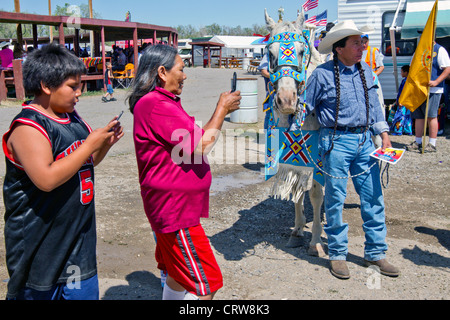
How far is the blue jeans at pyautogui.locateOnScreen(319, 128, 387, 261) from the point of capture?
365 centimetres

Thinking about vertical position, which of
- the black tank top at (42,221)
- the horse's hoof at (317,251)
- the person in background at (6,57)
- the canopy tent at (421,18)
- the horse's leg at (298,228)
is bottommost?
the horse's hoof at (317,251)

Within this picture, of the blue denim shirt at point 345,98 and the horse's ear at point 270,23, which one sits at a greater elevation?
the horse's ear at point 270,23

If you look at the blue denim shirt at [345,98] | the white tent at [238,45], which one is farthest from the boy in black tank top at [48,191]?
the white tent at [238,45]

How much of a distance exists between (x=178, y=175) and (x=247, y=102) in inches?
349

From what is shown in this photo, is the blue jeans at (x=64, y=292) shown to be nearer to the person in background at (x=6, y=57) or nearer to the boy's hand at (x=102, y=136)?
the boy's hand at (x=102, y=136)

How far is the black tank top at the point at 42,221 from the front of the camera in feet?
6.92

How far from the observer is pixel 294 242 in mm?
4469

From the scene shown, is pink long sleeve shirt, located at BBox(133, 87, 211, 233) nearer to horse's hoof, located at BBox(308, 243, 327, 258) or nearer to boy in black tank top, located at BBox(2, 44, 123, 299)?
boy in black tank top, located at BBox(2, 44, 123, 299)

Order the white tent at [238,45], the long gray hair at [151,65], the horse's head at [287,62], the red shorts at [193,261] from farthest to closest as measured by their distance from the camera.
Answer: the white tent at [238,45]
the horse's head at [287,62]
the long gray hair at [151,65]
the red shorts at [193,261]

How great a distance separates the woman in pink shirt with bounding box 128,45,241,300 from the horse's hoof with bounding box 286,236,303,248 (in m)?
2.18

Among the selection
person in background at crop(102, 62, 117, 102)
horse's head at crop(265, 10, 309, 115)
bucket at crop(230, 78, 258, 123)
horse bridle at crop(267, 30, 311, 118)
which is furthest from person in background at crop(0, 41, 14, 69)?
horse bridle at crop(267, 30, 311, 118)

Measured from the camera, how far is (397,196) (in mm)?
5934

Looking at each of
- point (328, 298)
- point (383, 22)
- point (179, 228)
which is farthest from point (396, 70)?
point (179, 228)

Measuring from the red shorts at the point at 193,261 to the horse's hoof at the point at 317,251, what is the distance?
208 centimetres
